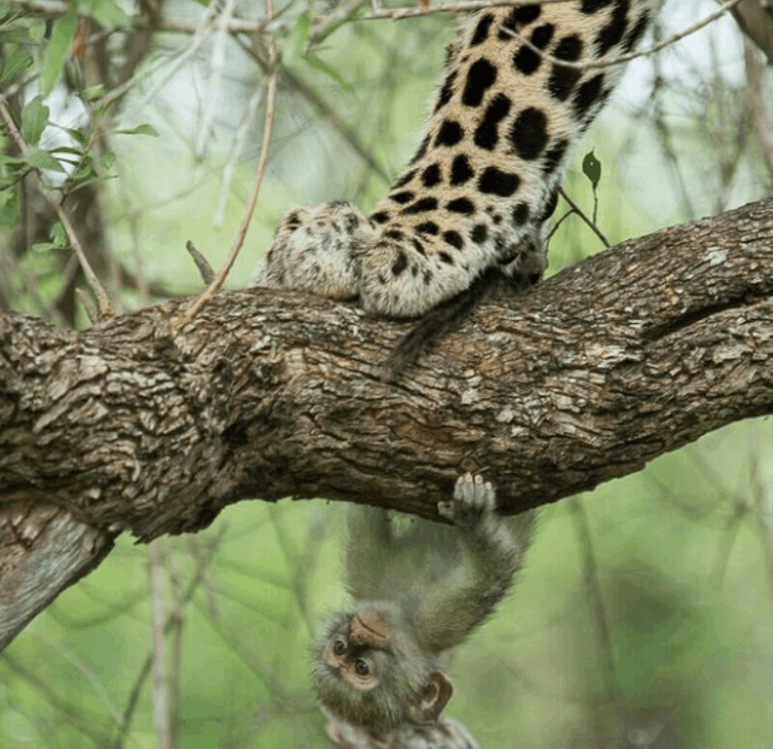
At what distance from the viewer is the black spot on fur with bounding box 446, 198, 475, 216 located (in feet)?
16.6

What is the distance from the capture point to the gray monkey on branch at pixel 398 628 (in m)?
5.41

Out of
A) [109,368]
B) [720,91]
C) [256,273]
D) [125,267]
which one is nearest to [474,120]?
[256,273]

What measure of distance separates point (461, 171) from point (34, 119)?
1.24 metres

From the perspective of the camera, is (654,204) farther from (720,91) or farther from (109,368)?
(109,368)

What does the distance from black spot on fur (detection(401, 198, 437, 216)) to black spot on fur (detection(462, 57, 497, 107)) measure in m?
0.30

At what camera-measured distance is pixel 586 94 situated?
5.06 m

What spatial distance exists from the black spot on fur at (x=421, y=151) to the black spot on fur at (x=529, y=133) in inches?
11.5

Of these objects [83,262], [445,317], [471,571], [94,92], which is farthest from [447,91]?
[471,571]

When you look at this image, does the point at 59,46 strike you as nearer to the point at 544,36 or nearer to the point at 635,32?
the point at 544,36

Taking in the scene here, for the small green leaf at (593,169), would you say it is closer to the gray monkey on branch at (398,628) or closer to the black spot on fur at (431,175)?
the black spot on fur at (431,175)

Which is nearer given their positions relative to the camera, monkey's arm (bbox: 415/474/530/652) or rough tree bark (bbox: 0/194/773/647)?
rough tree bark (bbox: 0/194/773/647)

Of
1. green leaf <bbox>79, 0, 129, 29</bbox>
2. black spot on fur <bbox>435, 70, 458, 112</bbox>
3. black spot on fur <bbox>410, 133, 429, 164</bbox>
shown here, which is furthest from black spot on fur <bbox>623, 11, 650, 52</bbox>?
green leaf <bbox>79, 0, 129, 29</bbox>

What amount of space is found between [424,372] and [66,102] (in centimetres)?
220

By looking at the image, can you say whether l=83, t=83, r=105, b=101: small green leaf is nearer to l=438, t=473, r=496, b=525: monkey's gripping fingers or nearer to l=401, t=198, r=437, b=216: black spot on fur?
l=401, t=198, r=437, b=216: black spot on fur
